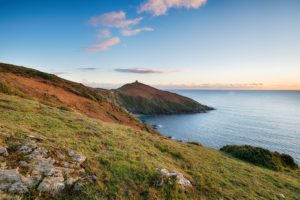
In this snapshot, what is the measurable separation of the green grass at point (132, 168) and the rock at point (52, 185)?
460mm

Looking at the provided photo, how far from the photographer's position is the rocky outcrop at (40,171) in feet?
28.4

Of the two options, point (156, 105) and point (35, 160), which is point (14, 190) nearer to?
point (35, 160)

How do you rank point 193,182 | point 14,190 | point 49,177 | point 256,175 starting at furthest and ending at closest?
point 256,175
point 193,182
point 49,177
point 14,190

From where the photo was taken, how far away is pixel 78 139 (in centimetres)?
1496

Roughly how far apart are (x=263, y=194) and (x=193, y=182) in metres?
5.70

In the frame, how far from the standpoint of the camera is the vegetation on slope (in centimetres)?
2797

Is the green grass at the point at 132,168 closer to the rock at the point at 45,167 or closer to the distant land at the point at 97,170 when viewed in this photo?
the distant land at the point at 97,170

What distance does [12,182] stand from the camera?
8555 mm

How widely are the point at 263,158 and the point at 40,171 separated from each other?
28.9 m

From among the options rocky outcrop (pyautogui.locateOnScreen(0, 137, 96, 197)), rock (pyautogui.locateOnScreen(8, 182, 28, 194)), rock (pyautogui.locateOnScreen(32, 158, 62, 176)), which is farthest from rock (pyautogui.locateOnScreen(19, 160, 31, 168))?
rock (pyautogui.locateOnScreen(8, 182, 28, 194))

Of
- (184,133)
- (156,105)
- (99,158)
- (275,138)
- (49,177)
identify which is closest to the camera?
(49,177)

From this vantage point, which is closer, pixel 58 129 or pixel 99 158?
pixel 99 158

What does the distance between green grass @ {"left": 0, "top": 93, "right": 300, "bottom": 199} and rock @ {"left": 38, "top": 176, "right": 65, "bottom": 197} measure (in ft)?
1.51

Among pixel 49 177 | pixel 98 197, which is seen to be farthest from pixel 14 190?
pixel 98 197
